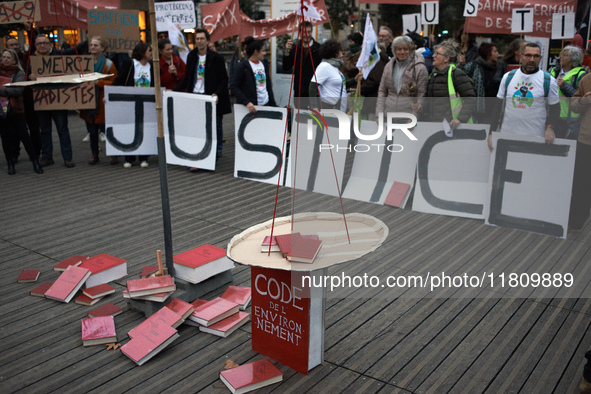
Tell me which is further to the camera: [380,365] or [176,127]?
[176,127]

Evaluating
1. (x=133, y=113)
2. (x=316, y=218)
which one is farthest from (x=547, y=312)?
(x=133, y=113)

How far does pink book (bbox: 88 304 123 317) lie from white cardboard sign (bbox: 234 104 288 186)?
3589 mm

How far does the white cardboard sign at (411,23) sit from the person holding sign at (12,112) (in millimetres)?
6546

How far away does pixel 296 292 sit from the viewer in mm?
3057

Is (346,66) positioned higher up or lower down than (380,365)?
higher up

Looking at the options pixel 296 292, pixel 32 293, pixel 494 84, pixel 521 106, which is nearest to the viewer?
pixel 296 292

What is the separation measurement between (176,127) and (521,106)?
15.3ft

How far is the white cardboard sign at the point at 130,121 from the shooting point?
8.04 meters

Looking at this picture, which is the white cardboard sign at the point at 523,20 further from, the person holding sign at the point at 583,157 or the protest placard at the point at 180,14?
the protest placard at the point at 180,14

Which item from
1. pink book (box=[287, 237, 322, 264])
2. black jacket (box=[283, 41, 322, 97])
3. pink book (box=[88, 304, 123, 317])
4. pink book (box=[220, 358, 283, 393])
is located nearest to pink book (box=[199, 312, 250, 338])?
pink book (box=[220, 358, 283, 393])

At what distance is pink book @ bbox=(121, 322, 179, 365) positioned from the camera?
129 inches

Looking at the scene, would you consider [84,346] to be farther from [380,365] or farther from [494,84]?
[494,84]

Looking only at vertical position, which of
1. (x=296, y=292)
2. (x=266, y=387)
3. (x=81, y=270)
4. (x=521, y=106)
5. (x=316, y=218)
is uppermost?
(x=521, y=106)

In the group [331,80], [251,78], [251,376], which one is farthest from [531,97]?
[251,376]
